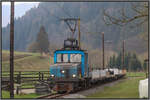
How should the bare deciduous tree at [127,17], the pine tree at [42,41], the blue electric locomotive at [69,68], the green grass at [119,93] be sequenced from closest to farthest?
the bare deciduous tree at [127,17]
the green grass at [119,93]
the blue electric locomotive at [69,68]
the pine tree at [42,41]

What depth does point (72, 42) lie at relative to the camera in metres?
24.3

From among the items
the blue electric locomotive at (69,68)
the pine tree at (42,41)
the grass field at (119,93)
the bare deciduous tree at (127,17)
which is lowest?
the grass field at (119,93)

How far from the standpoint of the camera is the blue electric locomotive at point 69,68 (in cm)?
2228

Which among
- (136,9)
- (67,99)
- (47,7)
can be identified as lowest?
(67,99)

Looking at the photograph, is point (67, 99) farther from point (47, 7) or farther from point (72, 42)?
point (47, 7)

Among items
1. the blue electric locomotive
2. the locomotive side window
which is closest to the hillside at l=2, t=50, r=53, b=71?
the blue electric locomotive

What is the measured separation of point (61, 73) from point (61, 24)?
453 ft

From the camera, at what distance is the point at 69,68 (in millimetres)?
22438

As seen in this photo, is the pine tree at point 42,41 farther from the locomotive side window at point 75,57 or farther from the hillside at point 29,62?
the locomotive side window at point 75,57

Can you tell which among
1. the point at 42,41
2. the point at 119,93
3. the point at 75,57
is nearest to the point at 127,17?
the point at 119,93

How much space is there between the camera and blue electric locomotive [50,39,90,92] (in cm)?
2228

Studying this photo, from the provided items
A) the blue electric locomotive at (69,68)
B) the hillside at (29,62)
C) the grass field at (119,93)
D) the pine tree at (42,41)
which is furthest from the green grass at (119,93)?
the pine tree at (42,41)

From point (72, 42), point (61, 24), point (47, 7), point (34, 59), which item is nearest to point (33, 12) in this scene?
point (47, 7)

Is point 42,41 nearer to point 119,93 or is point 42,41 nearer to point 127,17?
point 119,93
